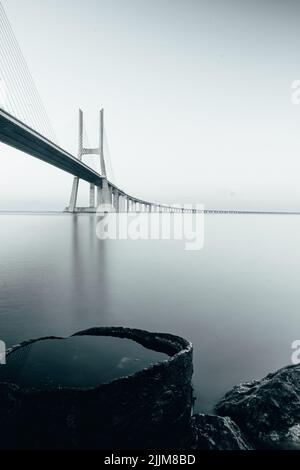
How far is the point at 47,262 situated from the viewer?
675 inches

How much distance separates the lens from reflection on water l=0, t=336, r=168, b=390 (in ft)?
12.6

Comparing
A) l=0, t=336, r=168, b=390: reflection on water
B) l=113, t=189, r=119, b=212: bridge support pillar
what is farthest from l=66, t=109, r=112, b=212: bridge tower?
l=0, t=336, r=168, b=390: reflection on water

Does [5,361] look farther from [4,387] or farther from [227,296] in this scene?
[227,296]

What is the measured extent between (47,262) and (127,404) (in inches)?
599

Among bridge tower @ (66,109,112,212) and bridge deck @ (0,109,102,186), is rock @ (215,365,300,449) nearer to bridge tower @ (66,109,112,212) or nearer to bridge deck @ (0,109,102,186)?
bridge deck @ (0,109,102,186)

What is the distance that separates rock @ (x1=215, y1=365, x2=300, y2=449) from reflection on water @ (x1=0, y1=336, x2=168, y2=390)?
110 cm

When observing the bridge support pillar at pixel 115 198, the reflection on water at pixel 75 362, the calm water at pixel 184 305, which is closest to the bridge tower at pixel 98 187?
the bridge support pillar at pixel 115 198

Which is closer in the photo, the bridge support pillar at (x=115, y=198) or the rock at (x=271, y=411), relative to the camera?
the rock at (x=271, y=411)

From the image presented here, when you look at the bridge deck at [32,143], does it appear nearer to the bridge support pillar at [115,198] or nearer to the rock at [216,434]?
the rock at [216,434]

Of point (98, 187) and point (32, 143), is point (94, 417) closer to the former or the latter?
point (32, 143)

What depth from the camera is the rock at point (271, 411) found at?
10.6 feet

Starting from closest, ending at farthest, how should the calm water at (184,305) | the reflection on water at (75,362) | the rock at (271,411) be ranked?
1. the rock at (271,411)
2. the reflection on water at (75,362)
3. the calm water at (184,305)

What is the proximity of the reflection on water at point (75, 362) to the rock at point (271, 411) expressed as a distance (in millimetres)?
1101
